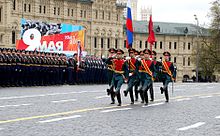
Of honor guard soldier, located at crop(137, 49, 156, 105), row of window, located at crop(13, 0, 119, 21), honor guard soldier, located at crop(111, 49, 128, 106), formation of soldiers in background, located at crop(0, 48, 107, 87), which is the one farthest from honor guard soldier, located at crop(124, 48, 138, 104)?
row of window, located at crop(13, 0, 119, 21)

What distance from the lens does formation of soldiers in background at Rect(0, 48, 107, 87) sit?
100 ft

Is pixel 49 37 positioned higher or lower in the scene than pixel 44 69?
higher

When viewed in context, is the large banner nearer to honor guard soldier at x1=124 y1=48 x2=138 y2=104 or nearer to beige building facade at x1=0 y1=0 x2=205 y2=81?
honor guard soldier at x1=124 y1=48 x2=138 y2=104

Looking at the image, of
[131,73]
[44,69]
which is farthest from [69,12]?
[131,73]

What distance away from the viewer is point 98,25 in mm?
110875

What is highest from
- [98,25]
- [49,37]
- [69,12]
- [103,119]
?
[69,12]

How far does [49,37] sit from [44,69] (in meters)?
4.11

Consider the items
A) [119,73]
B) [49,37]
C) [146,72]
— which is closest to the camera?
[119,73]

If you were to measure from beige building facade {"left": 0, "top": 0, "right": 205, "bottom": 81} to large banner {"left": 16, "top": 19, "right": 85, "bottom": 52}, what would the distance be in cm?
5233

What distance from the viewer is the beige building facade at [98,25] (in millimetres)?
92938

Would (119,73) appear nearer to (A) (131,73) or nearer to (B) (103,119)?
(A) (131,73)

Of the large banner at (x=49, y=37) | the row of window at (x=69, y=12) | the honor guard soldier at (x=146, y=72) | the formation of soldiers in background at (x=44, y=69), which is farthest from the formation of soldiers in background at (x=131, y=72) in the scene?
the row of window at (x=69, y=12)

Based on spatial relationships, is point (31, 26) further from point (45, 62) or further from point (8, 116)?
point (8, 116)

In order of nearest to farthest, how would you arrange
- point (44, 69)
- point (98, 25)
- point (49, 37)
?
1. point (44, 69)
2. point (49, 37)
3. point (98, 25)
